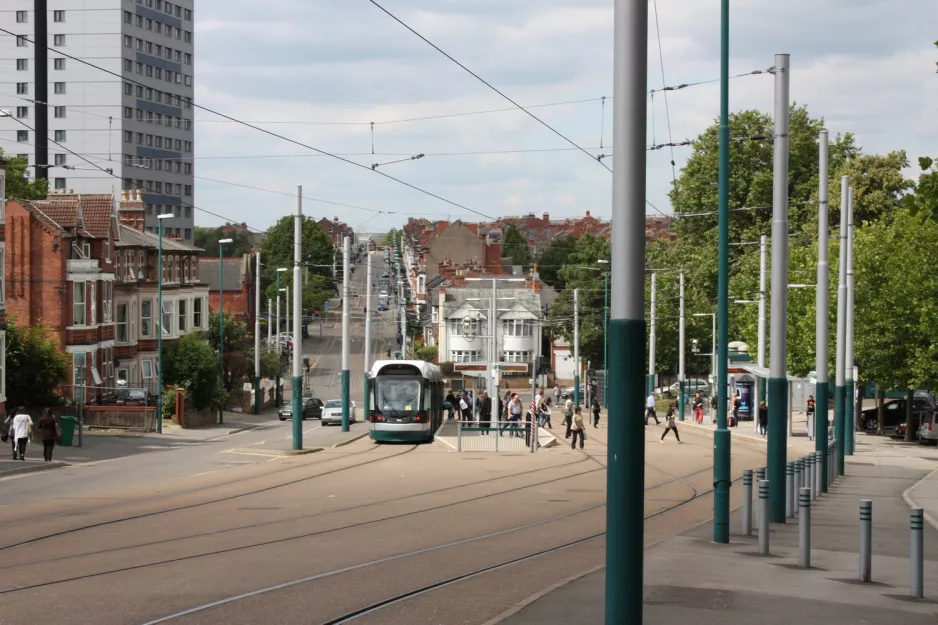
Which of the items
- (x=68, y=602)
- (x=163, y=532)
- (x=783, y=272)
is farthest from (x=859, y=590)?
(x=163, y=532)

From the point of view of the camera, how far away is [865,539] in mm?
12484

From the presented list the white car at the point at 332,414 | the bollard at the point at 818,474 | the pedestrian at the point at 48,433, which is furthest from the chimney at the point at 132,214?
the bollard at the point at 818,474

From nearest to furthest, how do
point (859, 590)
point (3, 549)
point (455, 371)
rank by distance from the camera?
point (859, 590), point (3, 549), point (455, 371)

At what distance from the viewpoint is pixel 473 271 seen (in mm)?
136625

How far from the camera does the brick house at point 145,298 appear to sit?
189 ft

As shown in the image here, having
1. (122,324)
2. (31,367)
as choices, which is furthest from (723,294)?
(122,324)

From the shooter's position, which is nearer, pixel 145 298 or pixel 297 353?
pixel 297 353

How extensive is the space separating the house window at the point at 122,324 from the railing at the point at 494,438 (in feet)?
83.8

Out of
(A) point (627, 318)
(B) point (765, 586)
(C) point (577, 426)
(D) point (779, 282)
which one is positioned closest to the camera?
(A) point (627, 318)

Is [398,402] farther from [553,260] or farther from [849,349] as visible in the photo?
[553,260]

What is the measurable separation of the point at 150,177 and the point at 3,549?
371 ft

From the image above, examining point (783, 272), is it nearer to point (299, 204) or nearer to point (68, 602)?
point (68, 602)

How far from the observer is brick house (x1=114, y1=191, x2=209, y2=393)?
189 feet

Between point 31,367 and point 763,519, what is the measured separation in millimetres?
33478
